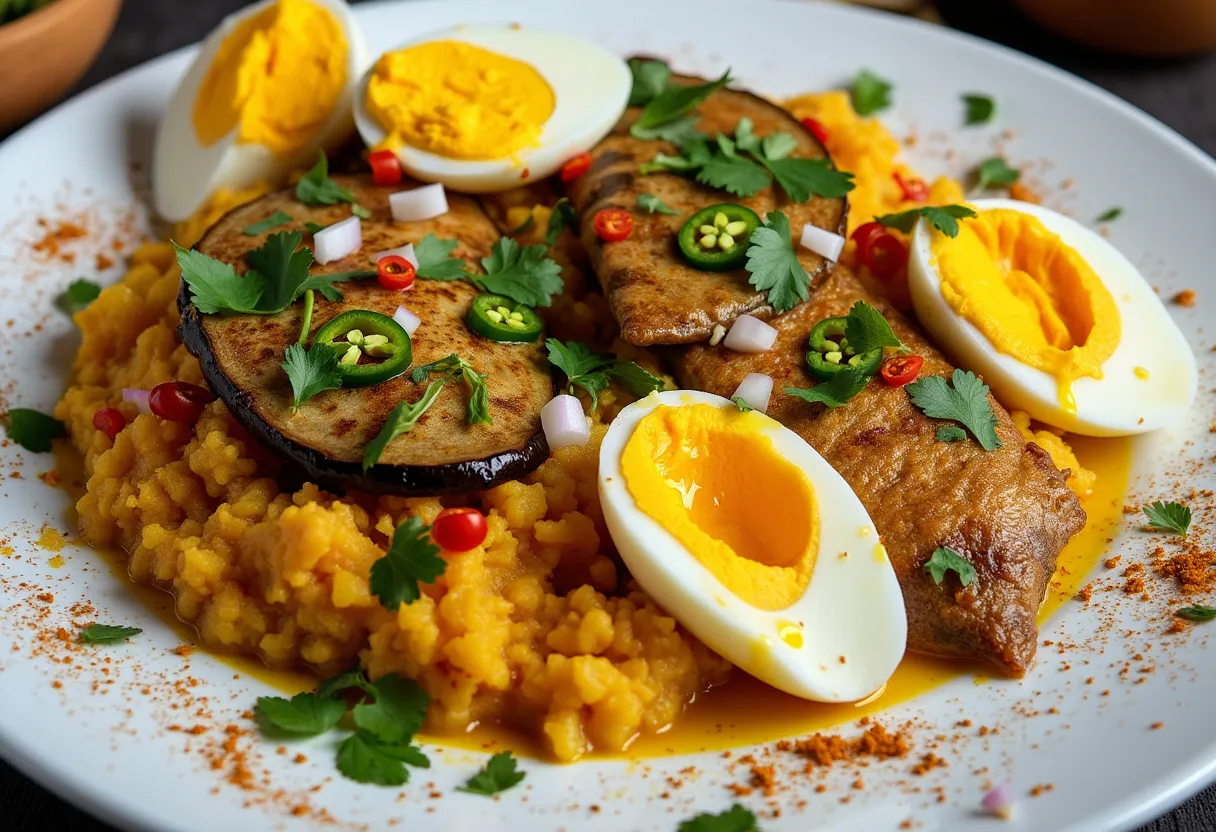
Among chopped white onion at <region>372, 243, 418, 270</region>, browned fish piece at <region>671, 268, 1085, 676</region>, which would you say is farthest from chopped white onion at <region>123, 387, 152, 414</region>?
browned fish piece at <region>671, 268, 1085, 676</region>

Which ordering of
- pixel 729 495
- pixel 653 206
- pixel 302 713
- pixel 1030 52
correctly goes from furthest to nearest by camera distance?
pixel 1030 52 < pixel 653 206 < pixel 729 495 < pixel 302 713

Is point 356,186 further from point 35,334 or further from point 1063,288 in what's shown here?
point 1063,288

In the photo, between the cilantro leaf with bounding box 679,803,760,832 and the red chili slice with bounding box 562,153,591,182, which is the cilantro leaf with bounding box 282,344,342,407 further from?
the cilantro leaf with bounding box 679,803,760,832

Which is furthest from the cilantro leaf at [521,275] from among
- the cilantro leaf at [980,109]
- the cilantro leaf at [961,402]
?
the cilantro leaf at [980,109]

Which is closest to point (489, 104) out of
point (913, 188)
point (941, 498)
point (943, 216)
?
point (943, 216)

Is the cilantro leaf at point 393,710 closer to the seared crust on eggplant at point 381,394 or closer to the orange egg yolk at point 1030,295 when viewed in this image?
the seared crust on eggplant at point 381,394

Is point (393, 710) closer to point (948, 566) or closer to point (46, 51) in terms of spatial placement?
point (948, 566)
